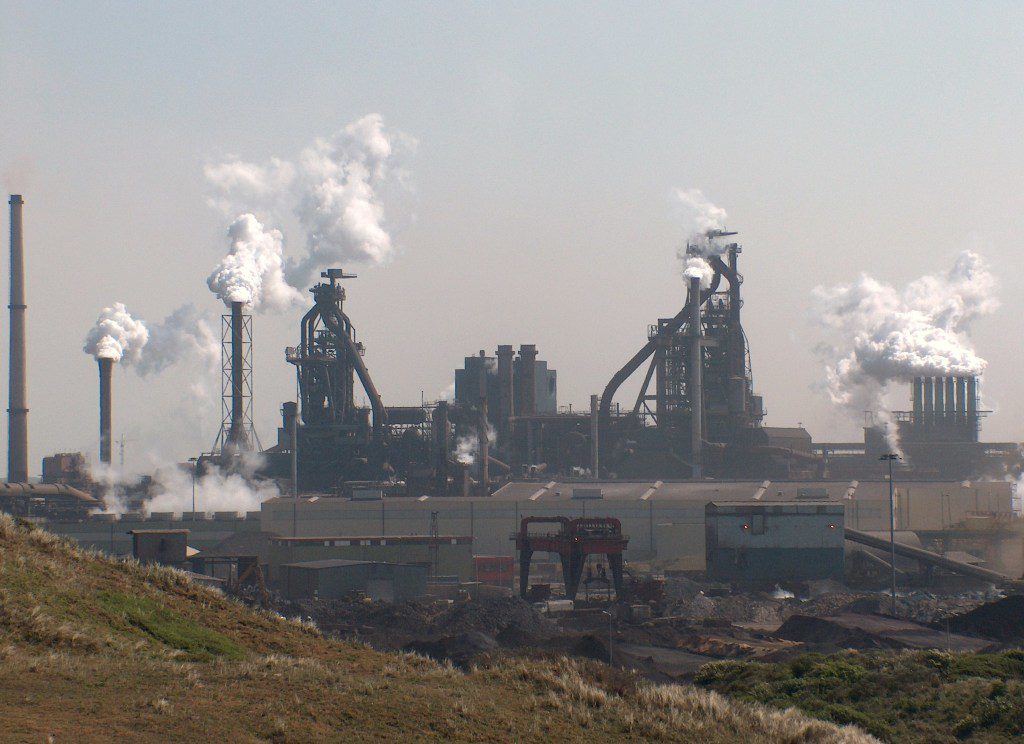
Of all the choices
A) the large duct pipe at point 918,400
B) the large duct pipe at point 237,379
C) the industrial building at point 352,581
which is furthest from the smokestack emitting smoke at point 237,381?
the large duct pipe at point 918,400

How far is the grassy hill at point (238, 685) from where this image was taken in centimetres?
1620

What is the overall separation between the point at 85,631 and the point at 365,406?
9959 centimetres

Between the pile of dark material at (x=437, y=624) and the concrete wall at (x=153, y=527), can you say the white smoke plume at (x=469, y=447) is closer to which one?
the concrete wall at (x=153, y=527)

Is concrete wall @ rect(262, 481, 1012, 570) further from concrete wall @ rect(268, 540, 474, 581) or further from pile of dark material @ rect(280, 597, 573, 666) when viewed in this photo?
pile of dark material @ rect(280, 597, 573, 666)

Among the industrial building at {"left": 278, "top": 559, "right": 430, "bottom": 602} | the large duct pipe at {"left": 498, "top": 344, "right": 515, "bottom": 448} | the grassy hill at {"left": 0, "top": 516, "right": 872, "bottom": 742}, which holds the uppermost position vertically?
the large duct pipe at {"left": 498, "top": 344, "right": 515, "bottom": 448}

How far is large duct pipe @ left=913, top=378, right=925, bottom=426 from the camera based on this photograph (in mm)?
127438

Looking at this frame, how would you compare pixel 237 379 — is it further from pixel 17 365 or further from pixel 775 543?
pixel 775 543

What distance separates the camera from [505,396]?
422 feet

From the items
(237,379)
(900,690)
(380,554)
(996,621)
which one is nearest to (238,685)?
(900,690)

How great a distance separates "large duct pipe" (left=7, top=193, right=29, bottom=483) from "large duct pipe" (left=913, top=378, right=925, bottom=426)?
264ft

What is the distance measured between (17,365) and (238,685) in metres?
88.2

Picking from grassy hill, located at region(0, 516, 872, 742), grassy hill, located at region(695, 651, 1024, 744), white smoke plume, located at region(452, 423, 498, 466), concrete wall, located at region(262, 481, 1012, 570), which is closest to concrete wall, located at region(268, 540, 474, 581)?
concrete wall, located at region(262, 481, 1012, 570)

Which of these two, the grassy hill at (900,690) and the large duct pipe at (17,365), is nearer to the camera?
the grassy hill at (900,690)

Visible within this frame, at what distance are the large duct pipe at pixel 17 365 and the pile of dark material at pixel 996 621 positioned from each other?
72851 mm
